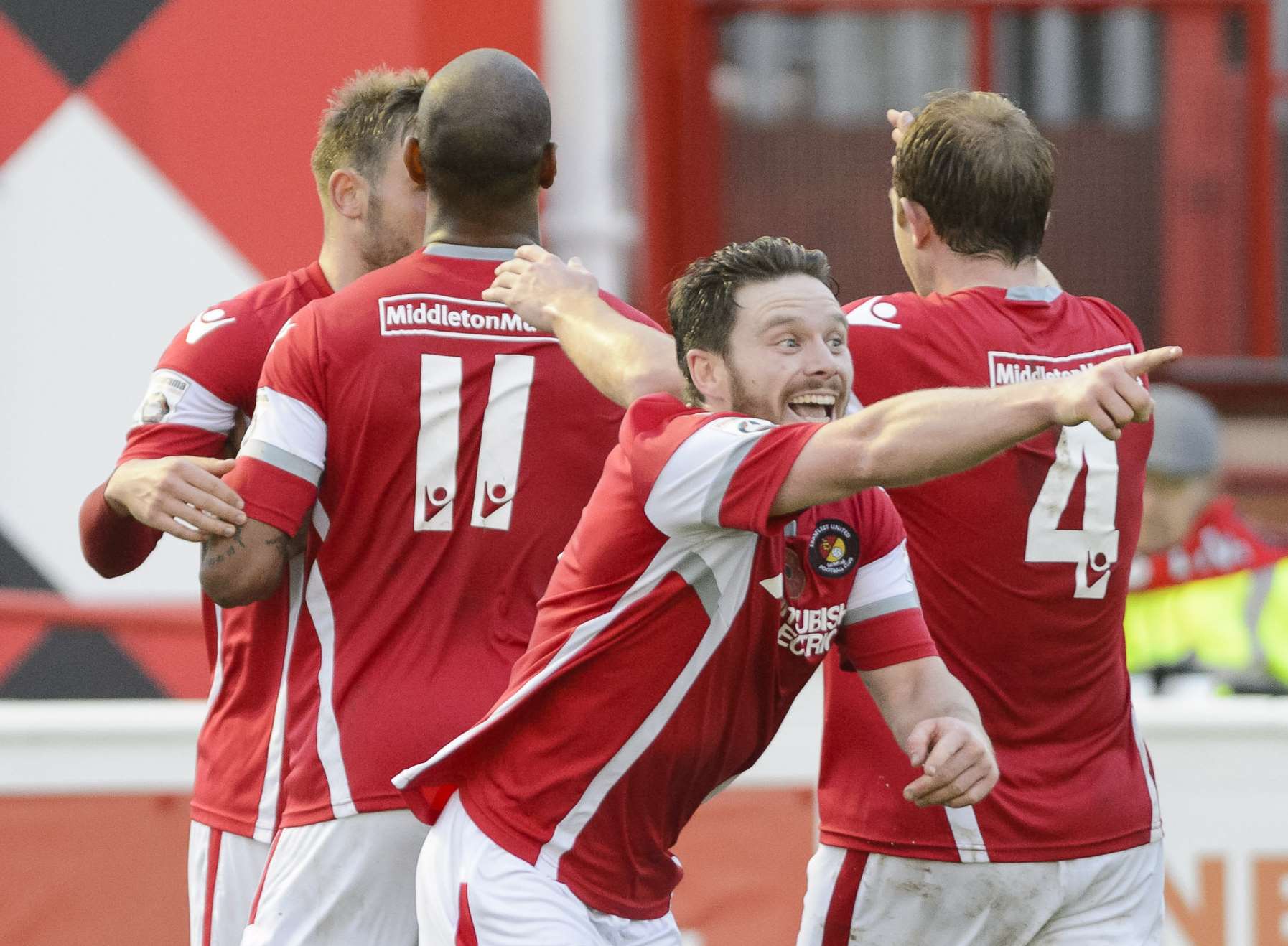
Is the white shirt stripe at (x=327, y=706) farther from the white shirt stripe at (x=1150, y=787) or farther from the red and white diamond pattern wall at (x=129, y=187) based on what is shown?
the red and white diamond pattern wall at (x=129, y=187)

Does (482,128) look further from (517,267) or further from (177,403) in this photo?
(177,403)

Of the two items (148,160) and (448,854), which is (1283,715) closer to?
(448,854)

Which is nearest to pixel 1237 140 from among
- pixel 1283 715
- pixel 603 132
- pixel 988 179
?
pixel 603 132

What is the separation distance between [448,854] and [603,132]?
5.08 metres

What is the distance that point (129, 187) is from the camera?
7105 mm

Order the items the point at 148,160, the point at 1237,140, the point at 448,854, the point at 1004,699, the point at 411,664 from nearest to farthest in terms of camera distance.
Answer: the point at 448,854 < the point at 411,664 < the point at 1004,699 < the point at 148,160 < the point at 1237,140

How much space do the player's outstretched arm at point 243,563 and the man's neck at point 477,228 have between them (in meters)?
0.60

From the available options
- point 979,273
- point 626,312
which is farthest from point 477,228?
point 979,273

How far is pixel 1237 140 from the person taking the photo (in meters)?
9.19

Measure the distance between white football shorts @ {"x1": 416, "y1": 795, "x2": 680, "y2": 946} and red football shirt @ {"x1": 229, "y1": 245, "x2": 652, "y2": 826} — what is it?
308 mm

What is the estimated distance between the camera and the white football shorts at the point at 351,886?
10.7ft

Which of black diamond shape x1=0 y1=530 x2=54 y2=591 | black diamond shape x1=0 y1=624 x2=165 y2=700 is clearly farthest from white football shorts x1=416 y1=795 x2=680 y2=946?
black diamond shape x1=0 y1=530 x2=54 y2=591

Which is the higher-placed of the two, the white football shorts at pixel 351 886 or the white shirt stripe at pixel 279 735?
the white shirt stripe at pixel 279 735

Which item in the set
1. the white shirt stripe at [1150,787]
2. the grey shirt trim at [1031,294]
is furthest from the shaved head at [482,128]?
the white shirt stripe at [1150,787]
